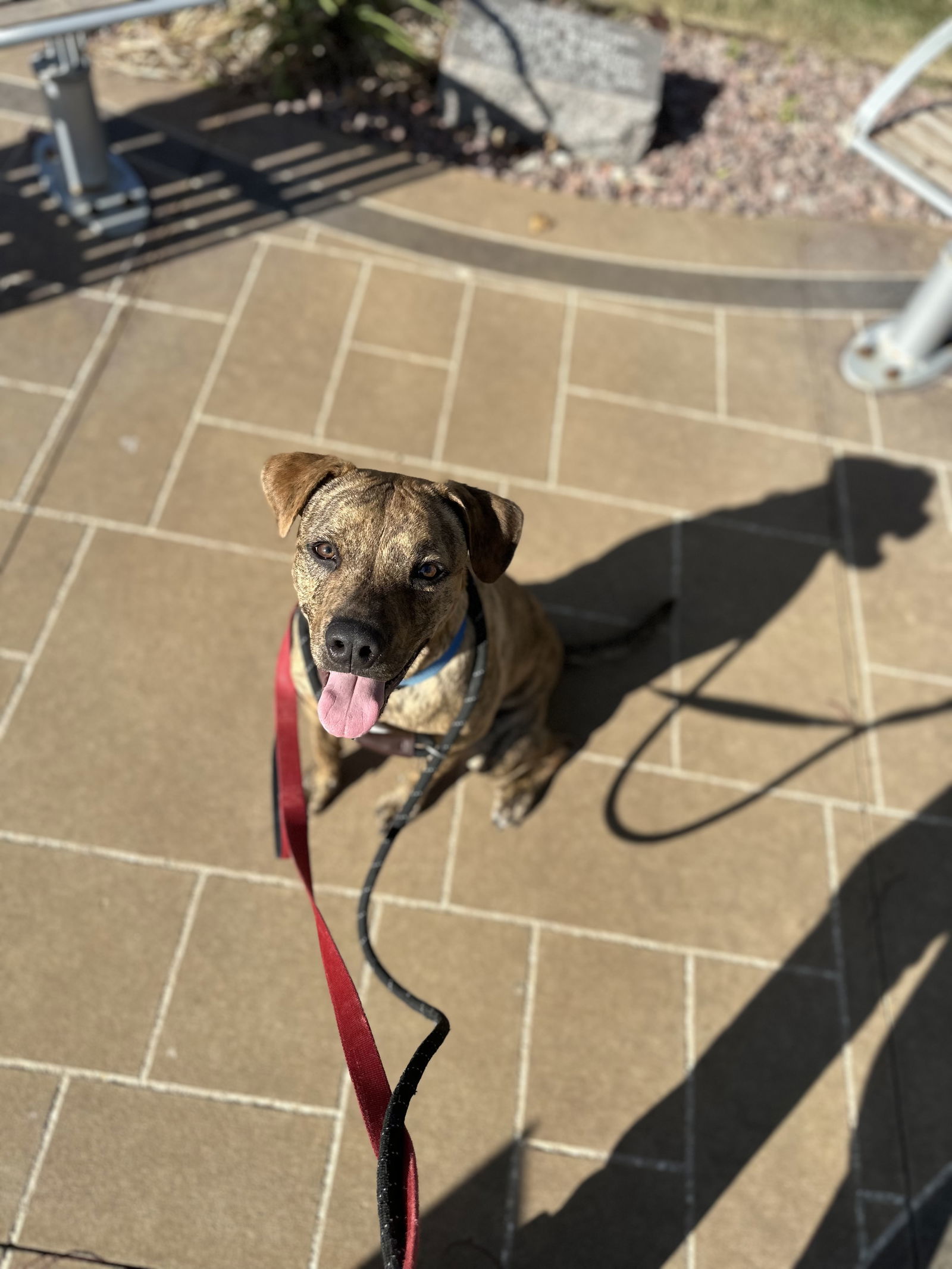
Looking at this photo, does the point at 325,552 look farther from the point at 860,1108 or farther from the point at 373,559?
the point at 860,1108

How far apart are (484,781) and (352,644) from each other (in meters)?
2.00

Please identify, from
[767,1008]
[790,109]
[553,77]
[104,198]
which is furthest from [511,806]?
[790,109]

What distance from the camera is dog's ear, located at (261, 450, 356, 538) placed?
8.96 ft

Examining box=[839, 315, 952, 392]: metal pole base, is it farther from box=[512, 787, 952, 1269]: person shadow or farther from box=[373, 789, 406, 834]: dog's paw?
box=[373, 789, 406, 834]: dog's paw

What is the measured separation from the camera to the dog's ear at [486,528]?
272 cm

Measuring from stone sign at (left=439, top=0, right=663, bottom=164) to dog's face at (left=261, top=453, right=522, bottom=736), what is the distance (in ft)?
15.6

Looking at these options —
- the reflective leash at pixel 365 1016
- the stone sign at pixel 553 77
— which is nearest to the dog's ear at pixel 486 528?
the reflective leash at pixel 365 1016

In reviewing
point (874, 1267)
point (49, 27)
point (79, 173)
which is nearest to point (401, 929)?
point (874, 1267)

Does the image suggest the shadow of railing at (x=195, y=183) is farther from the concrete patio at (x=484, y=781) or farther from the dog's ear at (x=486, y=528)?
the dog's ear at (x=486, y=528)

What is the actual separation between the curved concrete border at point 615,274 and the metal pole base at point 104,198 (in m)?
1.09

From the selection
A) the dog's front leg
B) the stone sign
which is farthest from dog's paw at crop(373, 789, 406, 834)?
the stone sign

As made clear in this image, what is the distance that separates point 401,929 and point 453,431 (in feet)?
9.01

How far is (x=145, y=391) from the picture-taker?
16.1 ft

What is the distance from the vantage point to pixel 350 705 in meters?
2.63
